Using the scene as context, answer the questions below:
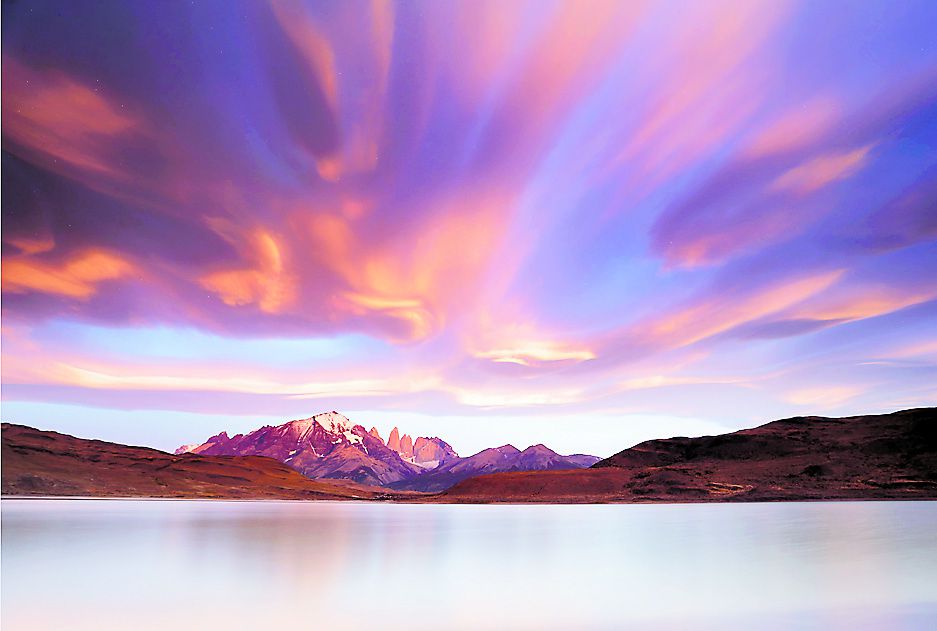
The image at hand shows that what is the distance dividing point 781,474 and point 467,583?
156145 millimetres

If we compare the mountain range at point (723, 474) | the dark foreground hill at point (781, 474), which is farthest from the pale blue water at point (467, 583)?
the dark foreground hill at point (781, 474)

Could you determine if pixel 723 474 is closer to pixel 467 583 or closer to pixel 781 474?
pixel 781 474

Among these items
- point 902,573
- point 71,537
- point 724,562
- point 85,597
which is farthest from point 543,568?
point 71,537

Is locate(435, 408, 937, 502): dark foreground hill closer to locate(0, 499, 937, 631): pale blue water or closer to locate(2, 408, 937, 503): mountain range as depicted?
locate(2, 408, 937, 503): mountain range

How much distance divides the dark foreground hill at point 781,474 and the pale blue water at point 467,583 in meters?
103

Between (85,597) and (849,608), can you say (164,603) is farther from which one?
(849,608)

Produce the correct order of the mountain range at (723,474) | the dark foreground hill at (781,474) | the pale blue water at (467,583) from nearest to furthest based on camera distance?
the pale blue water at (467,583), the dark foreground hill at (781,474), the mountain range at (723,474)

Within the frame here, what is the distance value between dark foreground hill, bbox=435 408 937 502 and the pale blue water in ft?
337

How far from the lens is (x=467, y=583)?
63.6 feet

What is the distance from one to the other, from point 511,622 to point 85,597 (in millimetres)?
11574

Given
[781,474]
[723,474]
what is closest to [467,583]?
[723,474]

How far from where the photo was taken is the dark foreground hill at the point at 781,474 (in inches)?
5161

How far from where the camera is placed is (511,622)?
1370cm

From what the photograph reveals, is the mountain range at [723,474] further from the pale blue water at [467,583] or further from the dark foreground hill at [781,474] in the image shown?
the pale blue water at [467,583]
